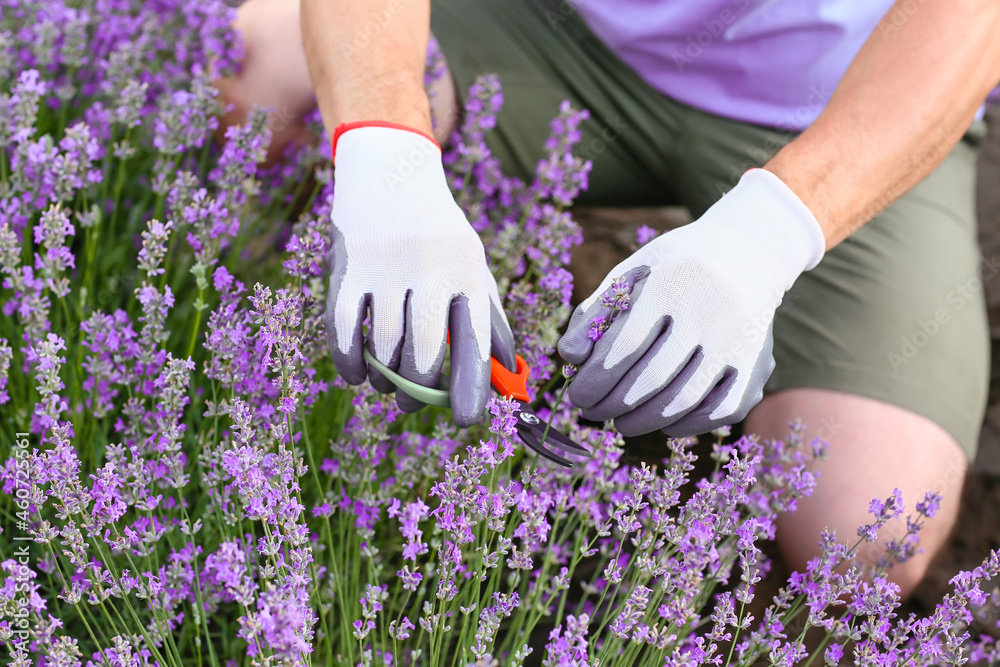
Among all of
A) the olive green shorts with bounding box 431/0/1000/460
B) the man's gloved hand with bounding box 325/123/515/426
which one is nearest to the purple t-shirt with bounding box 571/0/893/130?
the olive green shorts with bounding box 431/0/1000/460

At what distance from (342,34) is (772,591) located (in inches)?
66.3

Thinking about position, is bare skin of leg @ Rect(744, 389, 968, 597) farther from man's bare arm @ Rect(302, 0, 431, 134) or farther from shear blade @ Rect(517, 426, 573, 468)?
man's bare arm @ Rect(302, 0, 431, 134)

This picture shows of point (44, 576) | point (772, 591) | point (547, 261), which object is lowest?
point (772, 591)

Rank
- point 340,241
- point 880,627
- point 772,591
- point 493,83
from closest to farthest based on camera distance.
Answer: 1. point 880,627
2. point 340,241
3. point 493,83
4. point 772,591

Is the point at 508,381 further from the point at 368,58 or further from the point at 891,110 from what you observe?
the point at 891,110

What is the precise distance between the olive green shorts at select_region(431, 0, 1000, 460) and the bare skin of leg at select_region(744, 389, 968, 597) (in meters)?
0.04

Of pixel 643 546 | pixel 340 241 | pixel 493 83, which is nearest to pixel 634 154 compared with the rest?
pixel 493 83

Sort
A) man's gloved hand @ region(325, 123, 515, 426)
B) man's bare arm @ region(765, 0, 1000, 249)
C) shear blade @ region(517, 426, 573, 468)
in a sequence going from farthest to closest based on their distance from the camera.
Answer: man's bare arm @ region(765, 0, 1000, 249) < man's gloved hand @ region(325, 123, 515, 426) < shear blade @ region(517, 426, 573, 468)

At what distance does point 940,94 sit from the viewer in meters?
1.52

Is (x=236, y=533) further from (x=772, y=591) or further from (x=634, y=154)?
(x=634, y=154)

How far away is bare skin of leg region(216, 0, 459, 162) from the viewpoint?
7.13 feet

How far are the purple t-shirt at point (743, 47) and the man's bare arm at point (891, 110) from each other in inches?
17.6

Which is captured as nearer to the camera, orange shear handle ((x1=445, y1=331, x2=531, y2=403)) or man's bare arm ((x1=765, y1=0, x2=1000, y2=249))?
orange shear handle ((x1=445, y1=331, x2=531, y2=403))

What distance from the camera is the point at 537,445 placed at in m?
1.17
